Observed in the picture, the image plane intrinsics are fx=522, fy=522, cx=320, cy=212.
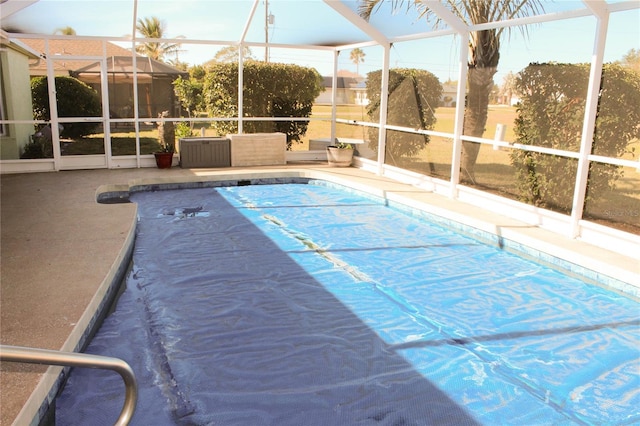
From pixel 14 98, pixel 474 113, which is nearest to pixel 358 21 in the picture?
pixel 474 113

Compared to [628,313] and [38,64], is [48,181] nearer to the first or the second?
[38,64]

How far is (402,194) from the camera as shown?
8.44 meters

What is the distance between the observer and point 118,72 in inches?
407

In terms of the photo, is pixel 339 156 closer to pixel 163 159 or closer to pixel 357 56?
pixel 357 56

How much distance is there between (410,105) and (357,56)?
207 centimetres

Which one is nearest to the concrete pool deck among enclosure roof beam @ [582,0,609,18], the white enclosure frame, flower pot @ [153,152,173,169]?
the white enclosure frame

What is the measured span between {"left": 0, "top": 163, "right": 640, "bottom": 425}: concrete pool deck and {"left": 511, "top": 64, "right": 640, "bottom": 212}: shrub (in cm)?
71

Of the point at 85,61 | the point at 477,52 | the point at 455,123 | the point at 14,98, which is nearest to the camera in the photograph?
the point at 455,123

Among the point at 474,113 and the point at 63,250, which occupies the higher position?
the point at 474,113

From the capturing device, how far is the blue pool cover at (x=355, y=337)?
3.21 metres

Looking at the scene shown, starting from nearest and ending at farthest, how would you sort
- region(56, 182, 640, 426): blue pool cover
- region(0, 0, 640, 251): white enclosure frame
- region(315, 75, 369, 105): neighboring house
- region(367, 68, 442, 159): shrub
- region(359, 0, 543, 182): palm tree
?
1. region(56, 182, 640, 426): blue pool cover
2. region(0, 0, 640, 251): white enclosure frame
3. region(359, 0, 543, 182): palm tree
4. region(367, 68, 442, 159): shrub
5. region(315, 75, 369, 105): neighboring house

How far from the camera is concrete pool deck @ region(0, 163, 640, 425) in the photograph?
3.26 meters

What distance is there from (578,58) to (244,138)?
6517 mm

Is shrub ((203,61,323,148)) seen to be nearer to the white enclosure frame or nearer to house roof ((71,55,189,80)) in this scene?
the white enclosure frame
